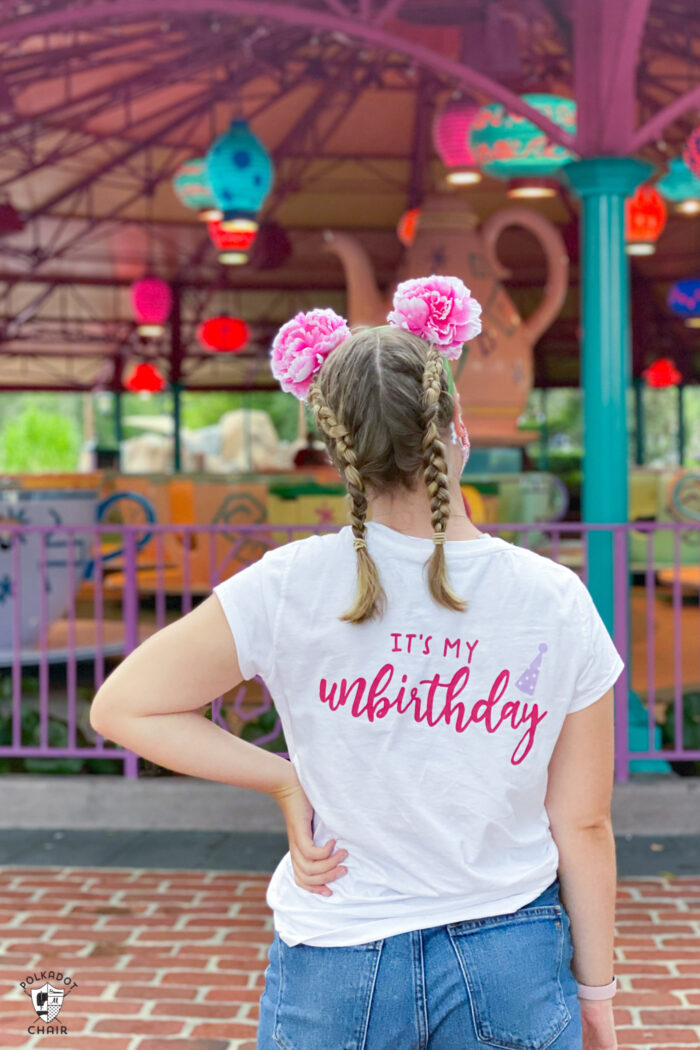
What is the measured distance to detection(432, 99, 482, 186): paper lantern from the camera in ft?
16.0

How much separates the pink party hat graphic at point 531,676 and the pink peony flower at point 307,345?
0.32 m

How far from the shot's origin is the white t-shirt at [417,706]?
103 cm

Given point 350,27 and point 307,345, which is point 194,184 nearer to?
point 350,27

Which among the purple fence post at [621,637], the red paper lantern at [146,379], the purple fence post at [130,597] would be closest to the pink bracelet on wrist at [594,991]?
the purple fence post at [621,637]

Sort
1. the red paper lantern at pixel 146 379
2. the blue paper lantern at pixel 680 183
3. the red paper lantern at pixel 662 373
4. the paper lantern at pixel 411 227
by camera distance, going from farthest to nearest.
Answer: the red paper lantern at pixel 662 373
the red paper lantern at pixel 146 379
the blue paper lantern at pixel 680 183
the paper lantern at pixel 411 227

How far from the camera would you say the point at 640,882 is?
10.0 ft

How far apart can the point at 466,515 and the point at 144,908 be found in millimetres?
2097

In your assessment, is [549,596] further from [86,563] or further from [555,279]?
[555,279]

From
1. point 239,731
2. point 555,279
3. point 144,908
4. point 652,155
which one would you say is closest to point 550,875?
point 144,908

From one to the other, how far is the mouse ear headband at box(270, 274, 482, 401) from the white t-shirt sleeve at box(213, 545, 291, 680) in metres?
0.18

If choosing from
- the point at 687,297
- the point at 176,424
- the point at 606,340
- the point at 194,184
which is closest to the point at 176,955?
the point at 606,340

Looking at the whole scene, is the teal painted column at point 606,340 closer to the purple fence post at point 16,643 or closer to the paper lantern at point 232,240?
the purple fence post at point 16,643

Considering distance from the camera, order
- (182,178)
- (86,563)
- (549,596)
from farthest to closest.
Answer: (182,178), (86,563), (549,596)

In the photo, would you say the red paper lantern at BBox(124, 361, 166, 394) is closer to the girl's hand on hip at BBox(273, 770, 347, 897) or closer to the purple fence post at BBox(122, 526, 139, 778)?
the purple fence post at BBox(122, 526, 139, 778)
